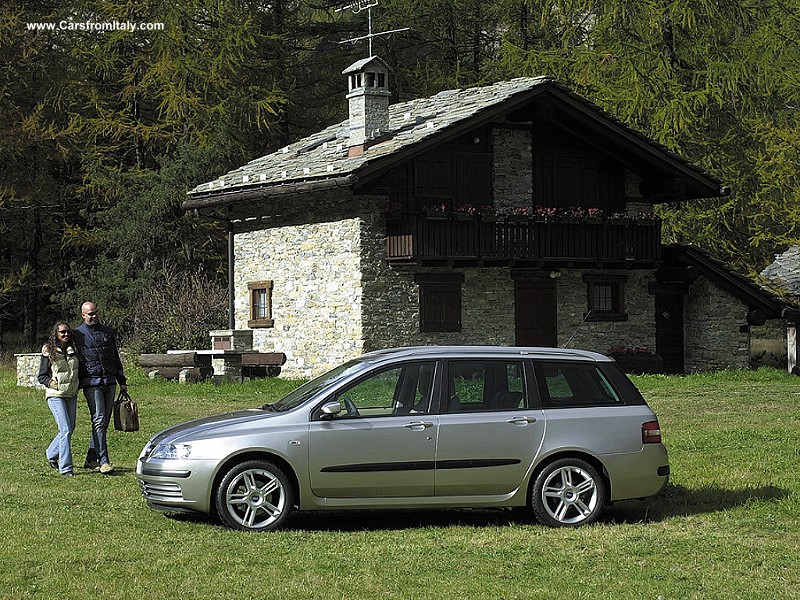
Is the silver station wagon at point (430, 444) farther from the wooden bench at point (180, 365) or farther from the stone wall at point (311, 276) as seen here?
the wooden bench at point (180, 365)

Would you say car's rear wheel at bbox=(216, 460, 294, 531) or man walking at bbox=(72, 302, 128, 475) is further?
man walking at bbox=(72, 302, 128, 475)

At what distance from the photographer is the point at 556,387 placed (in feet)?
37.9

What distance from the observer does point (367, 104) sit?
30844 millimetres

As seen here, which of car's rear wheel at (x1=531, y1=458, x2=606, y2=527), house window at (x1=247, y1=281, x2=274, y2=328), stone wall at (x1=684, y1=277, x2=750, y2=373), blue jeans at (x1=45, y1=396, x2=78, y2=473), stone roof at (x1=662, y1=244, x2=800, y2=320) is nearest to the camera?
car's rear wheel at (x1=531, y1=458, x2=606, y2=527)

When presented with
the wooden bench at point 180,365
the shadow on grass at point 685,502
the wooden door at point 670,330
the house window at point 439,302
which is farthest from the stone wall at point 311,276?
the shadow on grass at point 685,502

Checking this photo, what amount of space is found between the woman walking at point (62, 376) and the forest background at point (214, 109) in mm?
21764

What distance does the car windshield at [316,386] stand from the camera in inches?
443

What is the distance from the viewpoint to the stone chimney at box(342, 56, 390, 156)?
30781mm

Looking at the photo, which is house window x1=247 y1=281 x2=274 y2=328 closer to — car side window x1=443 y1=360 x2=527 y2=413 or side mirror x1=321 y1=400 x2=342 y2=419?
car side window x1=443 y1=360 x2=527 y2=413

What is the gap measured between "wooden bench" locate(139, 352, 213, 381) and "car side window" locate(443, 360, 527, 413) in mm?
18479

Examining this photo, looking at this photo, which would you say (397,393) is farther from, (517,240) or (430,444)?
(517,240)

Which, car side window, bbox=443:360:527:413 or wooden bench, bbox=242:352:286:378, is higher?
car side window, bbox=443:360:527:413

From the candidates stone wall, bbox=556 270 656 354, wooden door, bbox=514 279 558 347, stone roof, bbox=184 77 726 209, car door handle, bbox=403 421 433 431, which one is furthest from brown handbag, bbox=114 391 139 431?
stone wall, bbox=556 270 656 354

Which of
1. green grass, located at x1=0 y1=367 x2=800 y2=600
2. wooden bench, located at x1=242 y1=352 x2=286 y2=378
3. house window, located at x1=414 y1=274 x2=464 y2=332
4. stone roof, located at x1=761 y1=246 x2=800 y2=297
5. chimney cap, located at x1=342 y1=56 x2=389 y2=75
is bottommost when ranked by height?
green grass, located at x1=0 y1=367 x2=800 y2=600
